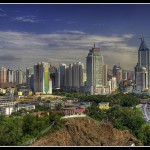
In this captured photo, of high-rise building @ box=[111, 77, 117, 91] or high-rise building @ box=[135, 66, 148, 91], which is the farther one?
high-rise building @ box=[135, 66, 148, 91]

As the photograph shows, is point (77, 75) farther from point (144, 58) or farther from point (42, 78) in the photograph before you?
point (144, 58)

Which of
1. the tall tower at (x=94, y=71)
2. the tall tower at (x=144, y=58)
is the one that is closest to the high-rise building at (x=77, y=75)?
the tall tower at (x=94, y=71)

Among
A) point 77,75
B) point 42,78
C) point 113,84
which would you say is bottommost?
point 113,84

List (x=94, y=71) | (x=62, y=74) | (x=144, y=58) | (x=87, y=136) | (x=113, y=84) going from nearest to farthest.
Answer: (x=87, y=136) < (x=94, y=71) < (x=62, y=74) < (x=113, y=84) < (x=144, y=58)

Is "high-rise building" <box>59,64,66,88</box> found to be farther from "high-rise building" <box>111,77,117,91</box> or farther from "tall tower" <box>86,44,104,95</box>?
"high-rise building" <box>111,77,117,91</box>

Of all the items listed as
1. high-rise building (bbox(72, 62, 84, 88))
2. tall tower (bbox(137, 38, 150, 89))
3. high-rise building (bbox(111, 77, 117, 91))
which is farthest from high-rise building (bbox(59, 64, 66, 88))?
tall tower (bbox(137, 38, 150, 89))

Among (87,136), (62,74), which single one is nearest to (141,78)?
(62,74)

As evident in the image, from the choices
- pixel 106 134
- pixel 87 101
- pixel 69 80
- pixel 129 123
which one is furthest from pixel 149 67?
pixel 106 134
